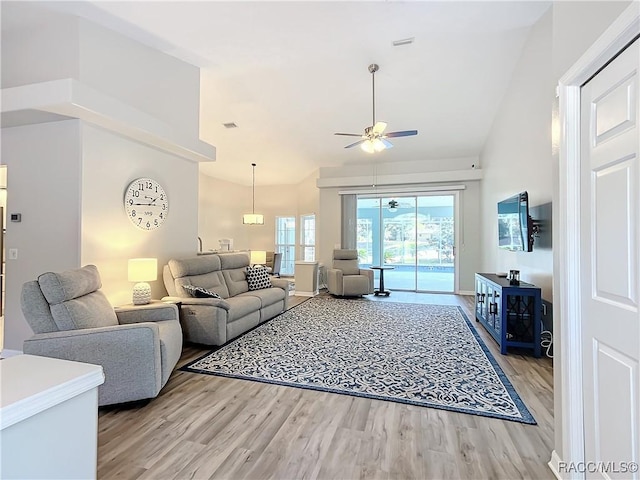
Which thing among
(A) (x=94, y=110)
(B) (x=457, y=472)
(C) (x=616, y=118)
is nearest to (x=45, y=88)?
(A) (x=94, y=110)

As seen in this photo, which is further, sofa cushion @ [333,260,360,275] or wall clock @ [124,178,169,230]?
sofa cushion @ [333,260,360,275]

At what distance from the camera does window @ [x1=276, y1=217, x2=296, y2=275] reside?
983 cm

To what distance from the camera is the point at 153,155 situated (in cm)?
412

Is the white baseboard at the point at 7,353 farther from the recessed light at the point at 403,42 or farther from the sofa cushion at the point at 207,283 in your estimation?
the recessed light at the point at 403,42

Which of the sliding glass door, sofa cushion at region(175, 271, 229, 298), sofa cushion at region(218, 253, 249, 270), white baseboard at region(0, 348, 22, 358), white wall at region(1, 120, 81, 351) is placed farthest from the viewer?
the sliding glass door

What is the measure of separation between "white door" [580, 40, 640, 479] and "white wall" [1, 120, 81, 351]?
4.07 metres

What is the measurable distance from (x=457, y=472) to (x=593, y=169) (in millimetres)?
1684

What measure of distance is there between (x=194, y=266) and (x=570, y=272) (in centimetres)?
405

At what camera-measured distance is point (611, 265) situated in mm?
1411

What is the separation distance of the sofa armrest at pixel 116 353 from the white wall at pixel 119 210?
4.02ft

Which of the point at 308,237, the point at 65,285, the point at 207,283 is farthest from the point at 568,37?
the point at 308,237

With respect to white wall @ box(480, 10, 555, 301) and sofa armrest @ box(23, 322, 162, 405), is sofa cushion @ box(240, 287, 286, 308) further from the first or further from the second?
white wall @ box(480, 10, 555, 301)

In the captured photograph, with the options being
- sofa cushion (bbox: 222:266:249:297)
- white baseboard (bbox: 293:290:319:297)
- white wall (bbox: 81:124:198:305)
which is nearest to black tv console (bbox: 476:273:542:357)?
sofa cushion (bbox: 222:266:249:297)

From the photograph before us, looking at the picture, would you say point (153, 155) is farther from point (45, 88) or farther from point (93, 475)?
point (93, 475)
